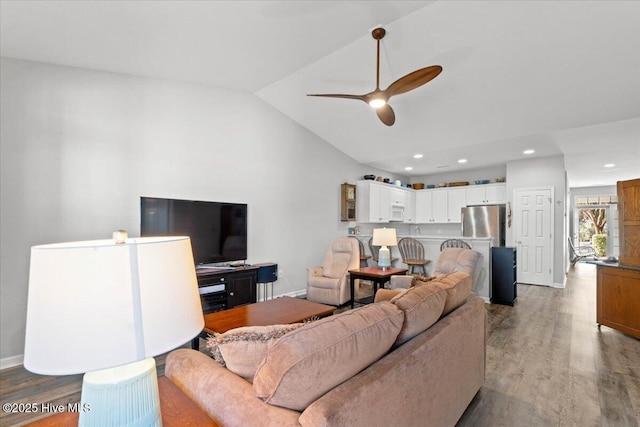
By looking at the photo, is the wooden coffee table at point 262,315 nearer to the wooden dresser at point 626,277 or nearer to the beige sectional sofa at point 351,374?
the beige sectional sofa at point 351,374

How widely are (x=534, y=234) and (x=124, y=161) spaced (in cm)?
714

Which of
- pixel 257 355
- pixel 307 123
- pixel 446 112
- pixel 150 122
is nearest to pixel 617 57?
pixel 446 112

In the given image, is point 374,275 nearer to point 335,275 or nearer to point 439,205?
point 335,275

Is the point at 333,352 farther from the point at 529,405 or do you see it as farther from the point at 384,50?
the point at 384,50

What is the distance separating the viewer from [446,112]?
14.5 feet

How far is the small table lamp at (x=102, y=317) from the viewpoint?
0.67m

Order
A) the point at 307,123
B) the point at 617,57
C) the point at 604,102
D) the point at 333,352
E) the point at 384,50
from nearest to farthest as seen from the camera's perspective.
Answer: the point at 333,352 → the point at 617,57 → the point at 384,50 → the point at 604,102 → the point at 307,123

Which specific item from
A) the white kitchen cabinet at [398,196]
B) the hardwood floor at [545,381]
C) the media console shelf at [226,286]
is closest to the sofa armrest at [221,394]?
the hardwood floor at [545,381]

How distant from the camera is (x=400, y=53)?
11.4 feet

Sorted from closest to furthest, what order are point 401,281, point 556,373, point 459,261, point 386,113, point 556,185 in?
point 556,373 < point 386,113 < point 401,281 < point 459,261 < point 556,185

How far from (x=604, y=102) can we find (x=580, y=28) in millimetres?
1357

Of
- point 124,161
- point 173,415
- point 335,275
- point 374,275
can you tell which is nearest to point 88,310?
point 173,415

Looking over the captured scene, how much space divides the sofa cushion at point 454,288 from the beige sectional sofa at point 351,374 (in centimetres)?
13

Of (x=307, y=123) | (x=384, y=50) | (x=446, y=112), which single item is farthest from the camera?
(x=307, y=123)
